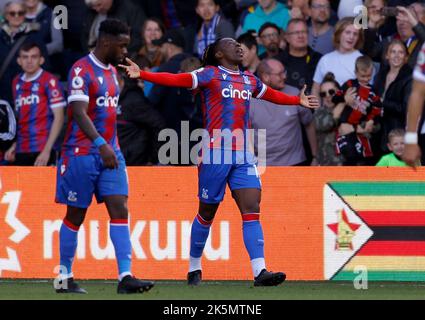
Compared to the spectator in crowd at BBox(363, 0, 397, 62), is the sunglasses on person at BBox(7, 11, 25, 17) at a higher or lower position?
higher

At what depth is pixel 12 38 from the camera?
1559cm

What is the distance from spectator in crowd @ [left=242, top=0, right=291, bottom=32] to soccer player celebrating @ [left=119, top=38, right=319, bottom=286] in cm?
417

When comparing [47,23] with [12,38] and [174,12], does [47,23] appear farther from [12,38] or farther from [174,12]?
[174,12]

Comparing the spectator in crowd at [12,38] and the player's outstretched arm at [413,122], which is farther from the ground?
the spectator in crowd at [12,38]

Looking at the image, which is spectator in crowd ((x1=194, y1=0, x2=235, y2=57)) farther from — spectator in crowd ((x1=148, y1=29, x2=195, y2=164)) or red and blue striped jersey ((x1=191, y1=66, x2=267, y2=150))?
red and blue striped jersey ((x1=191, y1=66, x2=267, y2=150))

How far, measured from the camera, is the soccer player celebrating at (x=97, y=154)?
10.2 metres

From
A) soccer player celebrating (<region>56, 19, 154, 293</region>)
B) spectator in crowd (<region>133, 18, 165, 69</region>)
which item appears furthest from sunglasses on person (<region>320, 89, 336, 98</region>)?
soccer player celebrating (<region>56, 19, 154, 293</region>)

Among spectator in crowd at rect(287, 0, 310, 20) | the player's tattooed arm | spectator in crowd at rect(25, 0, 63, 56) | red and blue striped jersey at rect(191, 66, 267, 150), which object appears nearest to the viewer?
the player's tattooed arm

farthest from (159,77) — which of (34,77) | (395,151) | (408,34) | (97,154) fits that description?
(408,34)

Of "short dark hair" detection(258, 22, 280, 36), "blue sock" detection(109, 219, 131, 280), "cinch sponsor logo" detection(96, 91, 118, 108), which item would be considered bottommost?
"blue sock" detection(109, 219, 131, 280)

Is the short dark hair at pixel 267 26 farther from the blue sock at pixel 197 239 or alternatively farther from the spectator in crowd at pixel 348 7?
the blue sock at pixel 197 239

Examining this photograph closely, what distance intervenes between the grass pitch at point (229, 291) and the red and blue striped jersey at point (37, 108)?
92.4 inches

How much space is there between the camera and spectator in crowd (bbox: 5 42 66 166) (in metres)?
14.4

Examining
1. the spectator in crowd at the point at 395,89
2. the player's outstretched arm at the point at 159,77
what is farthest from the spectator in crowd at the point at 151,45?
the player's outstretched arm at the point at 159,77
